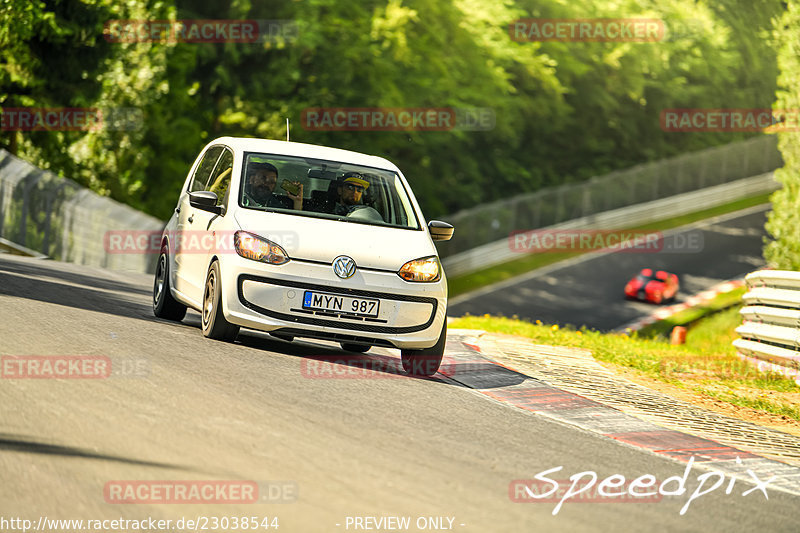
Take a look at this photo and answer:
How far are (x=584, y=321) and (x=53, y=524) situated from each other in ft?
110

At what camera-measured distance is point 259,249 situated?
363 inches

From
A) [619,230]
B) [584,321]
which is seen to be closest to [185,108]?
[584,321]

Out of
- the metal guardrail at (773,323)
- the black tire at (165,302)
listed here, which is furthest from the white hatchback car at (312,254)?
the metal guardrail at (773,323)

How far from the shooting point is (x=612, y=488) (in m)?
6.32

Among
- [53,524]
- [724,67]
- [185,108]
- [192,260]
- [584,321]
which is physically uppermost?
[724,67]

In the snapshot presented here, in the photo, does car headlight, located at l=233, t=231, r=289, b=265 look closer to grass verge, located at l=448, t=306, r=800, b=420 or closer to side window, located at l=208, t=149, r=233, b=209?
side window, located at l=208, t=149, r=233, b=209

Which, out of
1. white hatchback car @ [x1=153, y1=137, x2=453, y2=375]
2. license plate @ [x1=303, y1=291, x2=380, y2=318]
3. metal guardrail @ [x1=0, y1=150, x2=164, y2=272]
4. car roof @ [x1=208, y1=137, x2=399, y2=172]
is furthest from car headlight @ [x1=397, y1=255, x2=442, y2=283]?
metal guardrail @ [x1=0, y1=150, x2=164, y2=272]

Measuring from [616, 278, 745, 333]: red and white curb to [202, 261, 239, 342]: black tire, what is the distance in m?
26.4

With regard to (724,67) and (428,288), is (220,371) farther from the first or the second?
(724,67)

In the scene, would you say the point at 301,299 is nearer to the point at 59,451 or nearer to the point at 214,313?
the point at 214,313

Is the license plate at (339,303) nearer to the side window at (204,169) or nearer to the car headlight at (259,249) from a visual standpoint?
the car headlight at (259,249)

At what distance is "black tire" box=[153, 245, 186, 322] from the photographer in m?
11.1

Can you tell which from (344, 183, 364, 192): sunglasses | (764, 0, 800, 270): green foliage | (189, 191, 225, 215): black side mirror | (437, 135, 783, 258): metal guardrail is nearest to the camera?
(189, 191, 225, 215): black side mirror

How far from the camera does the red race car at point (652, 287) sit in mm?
39156
